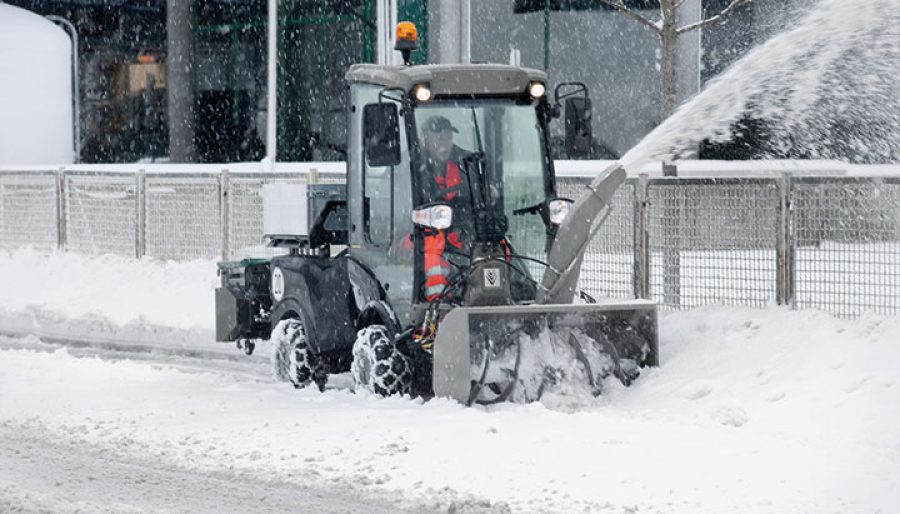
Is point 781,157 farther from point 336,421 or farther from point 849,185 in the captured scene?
point 336,421

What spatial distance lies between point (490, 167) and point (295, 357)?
2154 mm

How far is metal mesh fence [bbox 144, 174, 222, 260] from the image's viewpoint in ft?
62.2

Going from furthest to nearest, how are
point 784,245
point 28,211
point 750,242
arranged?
point 28,211 < point 750,242 < point 784,245

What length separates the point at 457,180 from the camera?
10391 millimetres

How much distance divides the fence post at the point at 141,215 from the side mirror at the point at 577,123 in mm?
10352

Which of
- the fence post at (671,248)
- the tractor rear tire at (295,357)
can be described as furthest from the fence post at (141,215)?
→ the tractor rear tire at (295,357)

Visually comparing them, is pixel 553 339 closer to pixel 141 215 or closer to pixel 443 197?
pixel 443 197

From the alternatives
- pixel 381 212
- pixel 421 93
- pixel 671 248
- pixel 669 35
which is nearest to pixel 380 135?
pixel 421 93

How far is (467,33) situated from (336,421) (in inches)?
678

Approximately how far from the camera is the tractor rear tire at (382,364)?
10.4 metres

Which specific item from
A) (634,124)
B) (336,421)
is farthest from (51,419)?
(634,124)

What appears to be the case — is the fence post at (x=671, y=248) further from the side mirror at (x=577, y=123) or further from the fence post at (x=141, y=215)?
the fence post at (x=141, y=215)

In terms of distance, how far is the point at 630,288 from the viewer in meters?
14.0

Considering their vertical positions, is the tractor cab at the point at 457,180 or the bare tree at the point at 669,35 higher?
the bare tree at the point at 669,35
